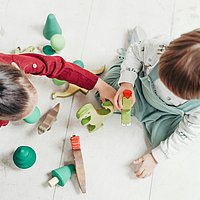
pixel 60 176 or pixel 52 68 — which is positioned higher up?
pixel 52 68

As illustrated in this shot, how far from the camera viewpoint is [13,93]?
781 mm

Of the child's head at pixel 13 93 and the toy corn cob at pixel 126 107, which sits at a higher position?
the child's head at pixel 13 93

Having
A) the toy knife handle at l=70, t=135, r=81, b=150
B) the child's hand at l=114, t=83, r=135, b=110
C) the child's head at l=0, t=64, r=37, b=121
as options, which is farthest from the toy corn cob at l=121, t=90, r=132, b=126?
the child's head at l=0, t=64, r=37, b=121

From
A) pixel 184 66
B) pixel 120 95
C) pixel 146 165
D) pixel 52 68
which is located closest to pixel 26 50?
→ pixel 52 68

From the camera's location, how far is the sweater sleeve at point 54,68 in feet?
3.10

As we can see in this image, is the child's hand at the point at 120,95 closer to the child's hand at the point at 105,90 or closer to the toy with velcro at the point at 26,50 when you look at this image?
the child's hand at the point at 105,90

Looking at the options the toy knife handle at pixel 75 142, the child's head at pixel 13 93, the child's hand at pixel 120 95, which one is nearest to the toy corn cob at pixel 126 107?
the child's hand at pixel 120 95

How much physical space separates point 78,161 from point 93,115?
4.6 inches

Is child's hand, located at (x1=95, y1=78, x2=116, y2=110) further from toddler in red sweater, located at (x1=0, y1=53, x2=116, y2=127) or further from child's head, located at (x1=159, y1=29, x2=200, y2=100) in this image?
child's head, located at (x1=159, y1=29, x2=200, y2=100)

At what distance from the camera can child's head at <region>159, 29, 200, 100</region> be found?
722 mm

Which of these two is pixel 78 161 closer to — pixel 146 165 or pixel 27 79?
pixel 146 165

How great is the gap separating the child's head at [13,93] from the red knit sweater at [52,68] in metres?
0.13

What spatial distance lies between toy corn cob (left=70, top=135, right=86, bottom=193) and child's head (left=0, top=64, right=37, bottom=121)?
25 centimetres

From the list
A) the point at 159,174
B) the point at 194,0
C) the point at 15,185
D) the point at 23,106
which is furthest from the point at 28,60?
the point at 194,0
